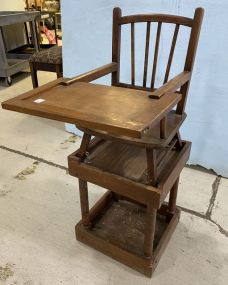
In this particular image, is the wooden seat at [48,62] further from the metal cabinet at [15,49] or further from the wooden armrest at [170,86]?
the wooden armrest at [170,86]

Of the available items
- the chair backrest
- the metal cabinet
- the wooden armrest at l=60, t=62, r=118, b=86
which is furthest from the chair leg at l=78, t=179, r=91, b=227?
the metal cabinet

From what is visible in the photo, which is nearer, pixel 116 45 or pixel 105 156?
pixel 105 156

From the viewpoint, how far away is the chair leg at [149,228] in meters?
1.06

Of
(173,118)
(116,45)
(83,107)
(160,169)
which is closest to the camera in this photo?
(83,107)

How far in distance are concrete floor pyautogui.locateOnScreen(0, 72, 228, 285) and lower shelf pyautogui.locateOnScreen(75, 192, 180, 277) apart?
54 mm

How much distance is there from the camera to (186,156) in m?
1.26

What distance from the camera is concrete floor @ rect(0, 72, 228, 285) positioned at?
1.24 m

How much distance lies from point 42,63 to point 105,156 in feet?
5.87

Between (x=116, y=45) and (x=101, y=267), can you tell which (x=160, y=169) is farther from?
(x=116, y=45)

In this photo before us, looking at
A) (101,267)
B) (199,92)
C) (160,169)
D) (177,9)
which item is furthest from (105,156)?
(177,9)

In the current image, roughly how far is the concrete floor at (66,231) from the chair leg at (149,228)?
0.49 ft

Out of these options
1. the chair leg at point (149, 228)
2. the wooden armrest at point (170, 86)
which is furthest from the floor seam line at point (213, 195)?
the wooden armrest at point (170, 86)

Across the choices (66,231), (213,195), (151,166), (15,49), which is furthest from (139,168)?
(15,49)

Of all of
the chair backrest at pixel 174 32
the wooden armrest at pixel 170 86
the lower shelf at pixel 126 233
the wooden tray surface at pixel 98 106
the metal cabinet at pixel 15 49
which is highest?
the chair backrest at pixel 174 32
